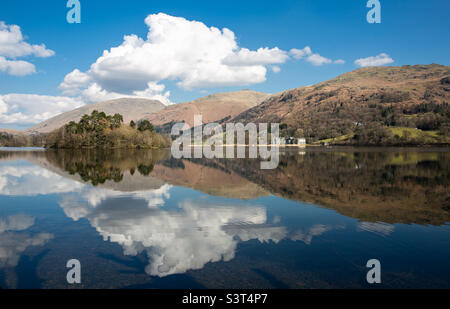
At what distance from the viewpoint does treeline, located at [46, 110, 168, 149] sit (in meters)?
128

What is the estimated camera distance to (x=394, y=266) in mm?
9359

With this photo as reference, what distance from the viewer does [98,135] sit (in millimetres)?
130875

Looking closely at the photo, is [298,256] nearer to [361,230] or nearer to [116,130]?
[361,230]

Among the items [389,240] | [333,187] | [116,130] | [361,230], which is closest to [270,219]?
[361,230]

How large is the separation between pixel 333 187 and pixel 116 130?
4647 inches

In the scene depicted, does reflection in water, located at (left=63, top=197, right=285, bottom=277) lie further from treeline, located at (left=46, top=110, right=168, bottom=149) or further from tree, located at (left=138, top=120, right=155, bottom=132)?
tree, located at (left=138, top=120, right=155, bottom=132)

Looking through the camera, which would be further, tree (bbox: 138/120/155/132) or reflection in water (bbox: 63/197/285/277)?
tree (bbox: 138/120/155/132)
